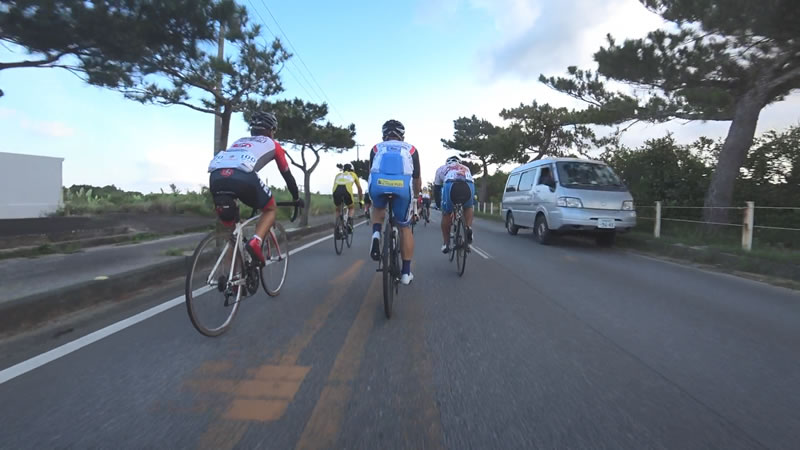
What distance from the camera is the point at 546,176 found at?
11453mm

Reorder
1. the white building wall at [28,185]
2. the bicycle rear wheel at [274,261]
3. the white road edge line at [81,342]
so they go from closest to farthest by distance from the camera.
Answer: the white road edge line at [81,342], the bicycle rear wheel at [274,261], the white building wall at [28,185]

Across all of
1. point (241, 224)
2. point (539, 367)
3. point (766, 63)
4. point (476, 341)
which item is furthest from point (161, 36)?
point (766, 63)

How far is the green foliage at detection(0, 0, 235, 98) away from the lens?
203 inches

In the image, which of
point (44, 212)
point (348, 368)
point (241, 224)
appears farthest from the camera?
point (44, 212)

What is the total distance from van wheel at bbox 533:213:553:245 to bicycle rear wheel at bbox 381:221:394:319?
7270mm

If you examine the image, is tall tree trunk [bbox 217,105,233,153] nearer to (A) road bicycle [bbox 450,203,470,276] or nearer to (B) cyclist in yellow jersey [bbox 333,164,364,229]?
(B) cyclist in yellow jersey [bbox 333,164,364,229]

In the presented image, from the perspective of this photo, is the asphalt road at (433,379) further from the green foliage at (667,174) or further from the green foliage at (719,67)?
the green foliage at (667,174)

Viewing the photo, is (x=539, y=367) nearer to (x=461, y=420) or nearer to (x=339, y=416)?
(x=461, y=420)

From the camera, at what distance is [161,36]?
19.1ft

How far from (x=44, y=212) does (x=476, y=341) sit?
46.7 ft

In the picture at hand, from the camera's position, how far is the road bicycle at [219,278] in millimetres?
3613

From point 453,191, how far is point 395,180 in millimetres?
2637

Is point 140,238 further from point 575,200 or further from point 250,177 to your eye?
point 575,200

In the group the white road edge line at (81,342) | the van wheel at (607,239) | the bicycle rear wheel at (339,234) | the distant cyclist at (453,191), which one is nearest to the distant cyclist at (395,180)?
the white road edge line at (81,342)
